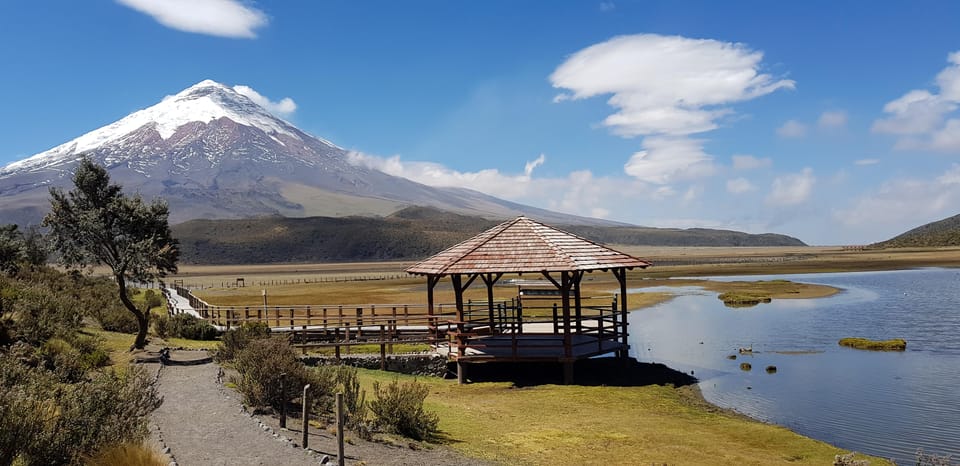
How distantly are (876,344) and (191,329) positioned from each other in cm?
2687

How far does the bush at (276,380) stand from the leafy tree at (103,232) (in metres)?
8.94

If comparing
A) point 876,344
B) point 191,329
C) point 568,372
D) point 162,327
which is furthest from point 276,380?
point 876,344

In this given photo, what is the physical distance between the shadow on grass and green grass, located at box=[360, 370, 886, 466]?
0.97 m

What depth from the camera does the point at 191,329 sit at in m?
28.4

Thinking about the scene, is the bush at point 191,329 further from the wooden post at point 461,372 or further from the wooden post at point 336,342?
the wooden post at point 461,372

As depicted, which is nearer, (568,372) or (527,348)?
(568,372)

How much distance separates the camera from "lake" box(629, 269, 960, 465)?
16.2 meters

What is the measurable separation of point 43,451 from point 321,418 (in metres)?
6.01

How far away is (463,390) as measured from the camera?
2062 centimetres

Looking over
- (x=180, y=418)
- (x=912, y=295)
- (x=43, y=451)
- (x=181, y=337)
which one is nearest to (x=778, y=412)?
→ (x=180, y=418)

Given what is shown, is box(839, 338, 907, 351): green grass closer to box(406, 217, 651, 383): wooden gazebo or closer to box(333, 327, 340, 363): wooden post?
box(406, 217, 651, 383): wooden gazebo

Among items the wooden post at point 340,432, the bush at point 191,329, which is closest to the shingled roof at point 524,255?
the bush at point 191,329

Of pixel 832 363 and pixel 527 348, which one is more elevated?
pixel 527 348

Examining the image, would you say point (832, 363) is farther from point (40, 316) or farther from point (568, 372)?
point (40, 316)
